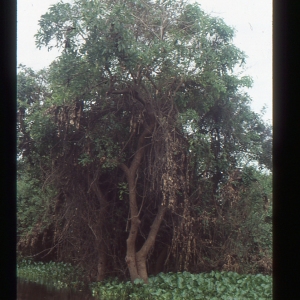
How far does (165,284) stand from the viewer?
91.1 inches

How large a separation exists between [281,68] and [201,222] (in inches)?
63.4

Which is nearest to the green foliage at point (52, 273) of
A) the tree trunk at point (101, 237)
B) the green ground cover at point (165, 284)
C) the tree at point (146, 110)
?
the green ground cover at point (165, 284)

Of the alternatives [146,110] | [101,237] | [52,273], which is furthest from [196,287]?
[146,110]

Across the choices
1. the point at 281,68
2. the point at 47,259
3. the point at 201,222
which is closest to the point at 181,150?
the point at 201,222

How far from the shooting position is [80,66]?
7.40 feet

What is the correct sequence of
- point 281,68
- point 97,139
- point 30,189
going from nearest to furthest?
point 281,68, point 30,189, point 97,139

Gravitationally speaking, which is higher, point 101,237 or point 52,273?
point 101,237

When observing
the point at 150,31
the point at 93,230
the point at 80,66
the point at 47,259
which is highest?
the point at 150,31

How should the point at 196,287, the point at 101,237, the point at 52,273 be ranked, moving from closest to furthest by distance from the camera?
the point at 196,287, the point at 52,273, the point at 101,237

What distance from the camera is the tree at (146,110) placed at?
7.31 feet

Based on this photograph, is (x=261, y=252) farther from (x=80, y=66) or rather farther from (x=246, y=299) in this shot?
(x=80, y=66)

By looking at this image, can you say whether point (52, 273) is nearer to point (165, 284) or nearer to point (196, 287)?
point (165, 284)

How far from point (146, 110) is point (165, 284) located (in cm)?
100

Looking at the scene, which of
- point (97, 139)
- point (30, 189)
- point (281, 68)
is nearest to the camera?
point (281, 68)
